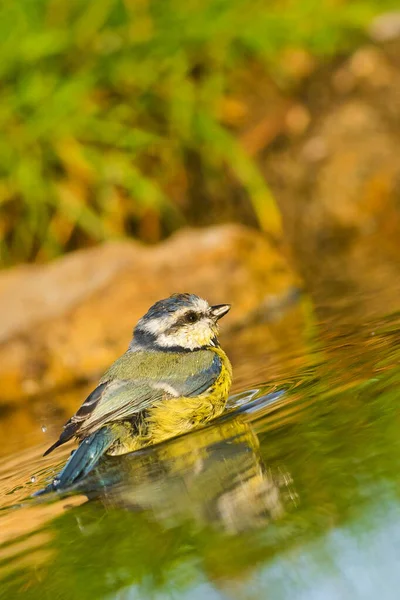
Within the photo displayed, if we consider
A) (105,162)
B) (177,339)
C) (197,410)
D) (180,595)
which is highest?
(105,162)

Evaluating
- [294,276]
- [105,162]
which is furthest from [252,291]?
[105,162]

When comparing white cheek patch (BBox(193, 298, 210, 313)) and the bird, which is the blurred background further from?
white cheek patch (BBox(193, 298, 210, 313))

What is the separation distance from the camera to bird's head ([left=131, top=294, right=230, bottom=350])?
4.34 m

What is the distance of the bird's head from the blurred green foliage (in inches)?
150

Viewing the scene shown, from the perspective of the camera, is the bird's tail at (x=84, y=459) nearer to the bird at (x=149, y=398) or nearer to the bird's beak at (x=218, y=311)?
the bird at (x=149, y=398)

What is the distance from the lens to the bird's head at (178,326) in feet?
14.3

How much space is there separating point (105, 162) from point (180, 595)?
646cm

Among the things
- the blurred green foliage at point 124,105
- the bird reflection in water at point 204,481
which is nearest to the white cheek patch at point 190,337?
the bird reflection in water at point 204,481

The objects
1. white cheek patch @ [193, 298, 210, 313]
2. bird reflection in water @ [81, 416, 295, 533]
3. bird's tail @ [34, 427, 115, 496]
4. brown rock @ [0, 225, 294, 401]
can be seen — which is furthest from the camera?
brown rock @ [0, 225, 294, 401]

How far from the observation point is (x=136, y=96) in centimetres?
874

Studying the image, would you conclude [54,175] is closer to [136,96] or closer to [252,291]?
[136,96]

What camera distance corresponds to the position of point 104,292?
269 inches

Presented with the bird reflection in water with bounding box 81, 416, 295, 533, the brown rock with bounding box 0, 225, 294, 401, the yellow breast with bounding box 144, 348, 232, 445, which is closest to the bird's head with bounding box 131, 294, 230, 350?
the yellow breast with bounding box 144, 348, 232, 445

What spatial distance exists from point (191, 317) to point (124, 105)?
4568mm
